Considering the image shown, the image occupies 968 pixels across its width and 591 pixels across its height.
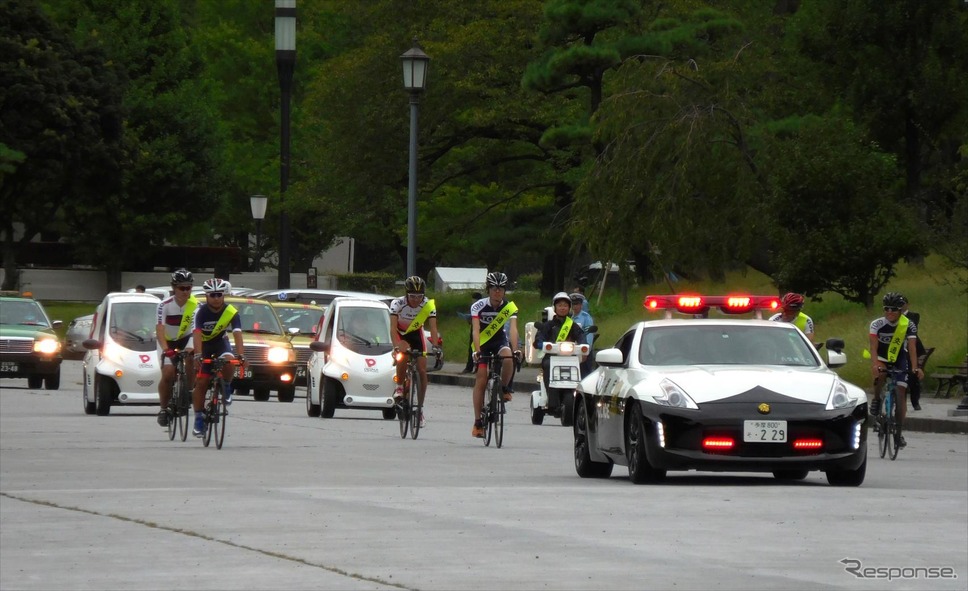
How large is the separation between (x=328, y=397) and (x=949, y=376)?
11.3m

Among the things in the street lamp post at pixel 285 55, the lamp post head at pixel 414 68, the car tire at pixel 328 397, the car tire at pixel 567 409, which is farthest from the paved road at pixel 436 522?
the street lamp post at pixel 285 55

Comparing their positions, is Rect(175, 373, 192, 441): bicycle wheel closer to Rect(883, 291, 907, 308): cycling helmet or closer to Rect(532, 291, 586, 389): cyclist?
Rect(532, 291, 586, 389): cyclist

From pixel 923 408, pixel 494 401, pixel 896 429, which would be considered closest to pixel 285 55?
pixel 923 408

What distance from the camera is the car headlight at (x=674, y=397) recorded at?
1545cm

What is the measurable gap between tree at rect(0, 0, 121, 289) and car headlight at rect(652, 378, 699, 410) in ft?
20.6

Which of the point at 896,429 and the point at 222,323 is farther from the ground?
the point at 222,323

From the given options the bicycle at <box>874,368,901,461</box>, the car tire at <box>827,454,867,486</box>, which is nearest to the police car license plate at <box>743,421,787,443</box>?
the car tire at <box>827,454,867,486</box>

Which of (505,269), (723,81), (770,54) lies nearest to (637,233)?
(723,81)

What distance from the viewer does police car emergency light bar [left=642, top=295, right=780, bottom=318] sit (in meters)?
18.3

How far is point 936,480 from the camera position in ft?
58.0

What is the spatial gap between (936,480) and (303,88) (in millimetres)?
71609

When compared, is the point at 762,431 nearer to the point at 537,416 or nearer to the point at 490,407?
the point at 490,407

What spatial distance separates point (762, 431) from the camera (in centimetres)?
1526

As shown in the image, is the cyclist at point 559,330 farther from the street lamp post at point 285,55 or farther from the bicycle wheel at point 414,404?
the street lamp post at point 285,55
